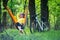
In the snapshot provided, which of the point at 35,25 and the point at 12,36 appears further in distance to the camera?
the point at 35,25

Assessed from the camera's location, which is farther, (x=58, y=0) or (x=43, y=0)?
(x=58, y=0)

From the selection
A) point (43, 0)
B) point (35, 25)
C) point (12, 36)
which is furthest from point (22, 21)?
point (12, 36)

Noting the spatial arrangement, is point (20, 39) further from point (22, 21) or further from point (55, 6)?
point (55, 6)

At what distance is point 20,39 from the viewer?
9.28 m

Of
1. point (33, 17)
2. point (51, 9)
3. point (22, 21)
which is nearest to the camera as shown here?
point (22, 21)

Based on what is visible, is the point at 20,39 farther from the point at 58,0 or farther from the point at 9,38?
the point at 58,0

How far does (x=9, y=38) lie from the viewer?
9109 mm

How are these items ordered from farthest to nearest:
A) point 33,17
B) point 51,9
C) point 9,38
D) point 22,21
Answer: point 51,9 → point 33,17 → point 22,21 → point 9,38

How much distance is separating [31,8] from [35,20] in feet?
2.21

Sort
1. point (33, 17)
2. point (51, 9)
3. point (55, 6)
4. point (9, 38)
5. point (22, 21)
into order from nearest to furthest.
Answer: point (9, 38), point (22, 21), point (33, 17), point (55, 6), point (51, 9)

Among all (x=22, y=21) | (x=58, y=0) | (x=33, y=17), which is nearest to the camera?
(x=22, y=21)

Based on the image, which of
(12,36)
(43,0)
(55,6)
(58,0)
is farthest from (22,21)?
(55,6)

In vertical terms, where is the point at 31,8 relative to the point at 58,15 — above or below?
above

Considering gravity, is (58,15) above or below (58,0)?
below
